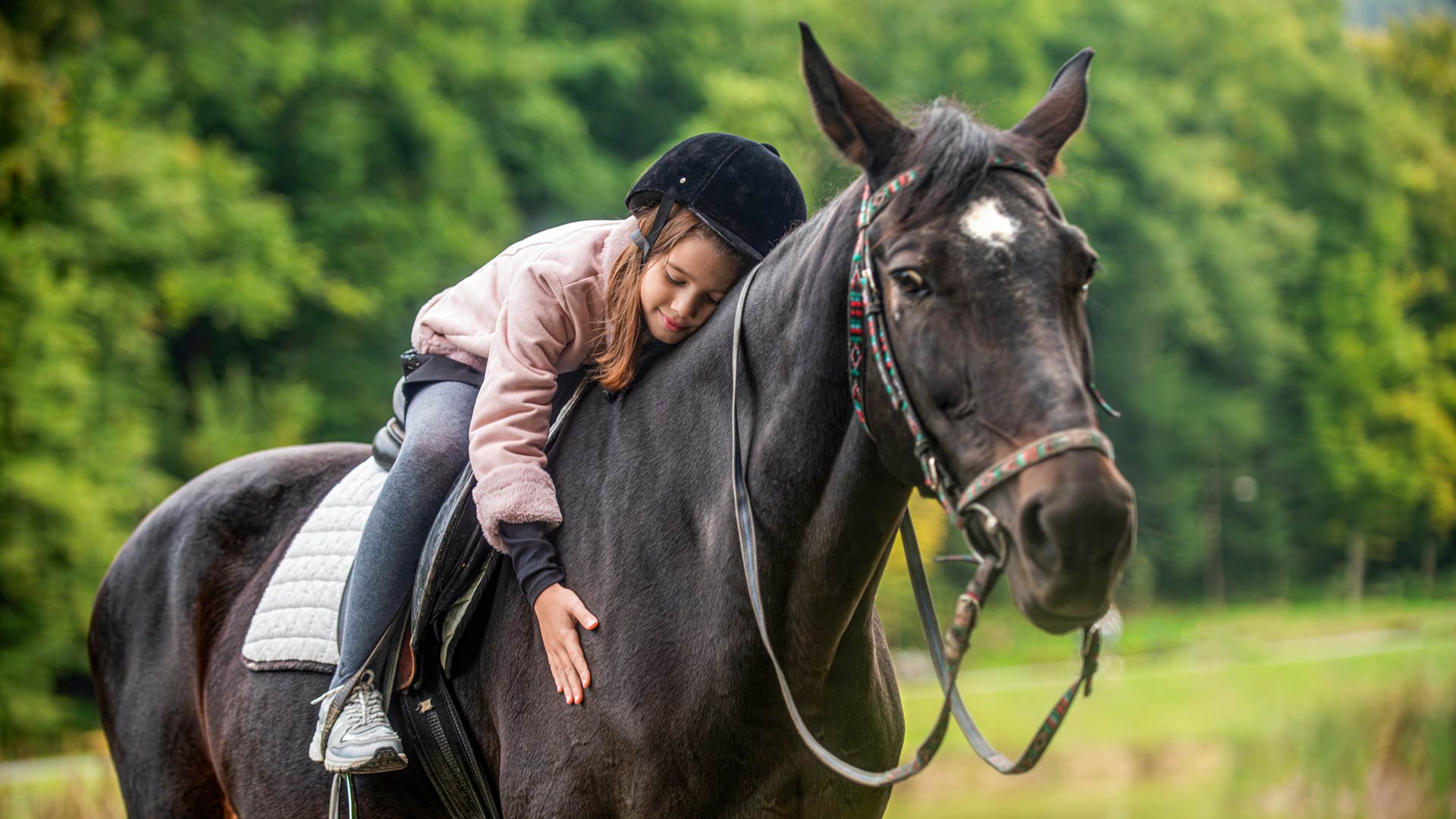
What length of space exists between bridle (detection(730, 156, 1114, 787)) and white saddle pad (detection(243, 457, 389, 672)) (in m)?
1.55

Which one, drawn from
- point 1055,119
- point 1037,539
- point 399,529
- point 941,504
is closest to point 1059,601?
point 1037,539

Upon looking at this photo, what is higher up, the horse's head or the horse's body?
the horse's head

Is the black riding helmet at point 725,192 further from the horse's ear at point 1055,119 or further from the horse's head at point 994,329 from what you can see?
the horse's ear at point 1055,119

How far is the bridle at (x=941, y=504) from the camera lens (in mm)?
2219

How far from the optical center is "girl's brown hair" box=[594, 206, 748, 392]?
315cm

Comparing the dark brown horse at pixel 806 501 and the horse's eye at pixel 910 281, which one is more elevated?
the horse's eye at pixel 910 281

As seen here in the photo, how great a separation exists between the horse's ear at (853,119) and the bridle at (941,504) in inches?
2.9

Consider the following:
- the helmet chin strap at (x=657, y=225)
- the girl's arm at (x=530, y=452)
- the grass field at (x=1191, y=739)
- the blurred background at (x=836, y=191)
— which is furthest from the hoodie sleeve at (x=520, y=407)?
the grass field at (x=1191, y=739)

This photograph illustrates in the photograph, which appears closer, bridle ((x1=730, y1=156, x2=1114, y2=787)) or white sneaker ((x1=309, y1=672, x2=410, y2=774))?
bridle ((x1=730, y1=156, x2=1114, y2=787))

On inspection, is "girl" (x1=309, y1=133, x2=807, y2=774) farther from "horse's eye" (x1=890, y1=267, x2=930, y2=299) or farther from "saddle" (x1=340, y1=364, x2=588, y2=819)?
"horse's eye" (x1=890, y1=267, x2=930, y2=299)

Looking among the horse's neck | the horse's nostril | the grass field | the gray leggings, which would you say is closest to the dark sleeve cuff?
the gray leggings

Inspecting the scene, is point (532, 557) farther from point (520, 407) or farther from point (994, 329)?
point (994, 329)

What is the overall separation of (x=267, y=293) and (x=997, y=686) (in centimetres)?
1372

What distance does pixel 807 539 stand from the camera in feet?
9.06
